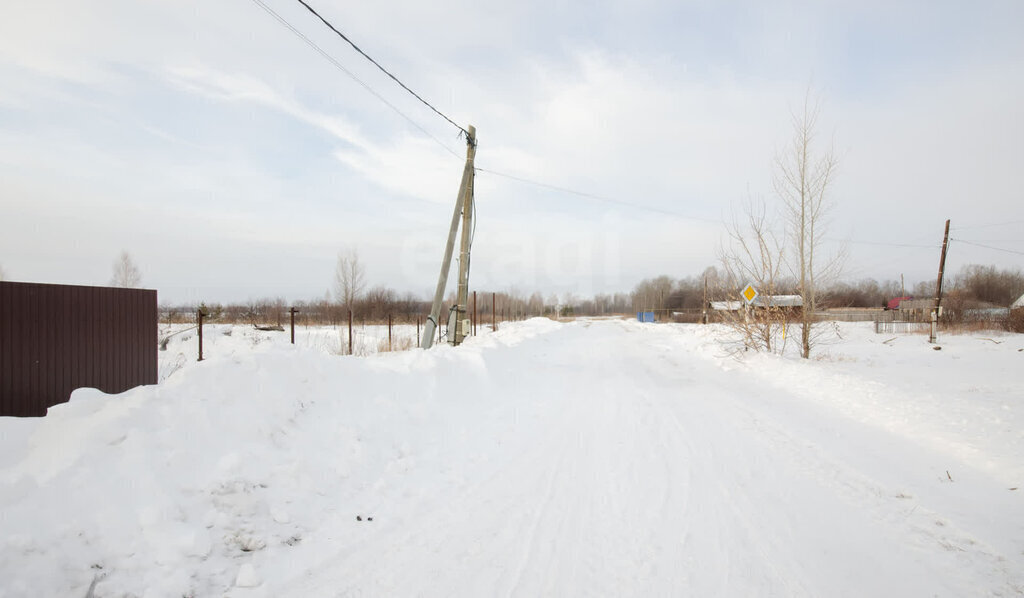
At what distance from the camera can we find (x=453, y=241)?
12938 mm

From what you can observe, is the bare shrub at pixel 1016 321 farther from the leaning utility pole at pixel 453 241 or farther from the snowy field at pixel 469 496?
the leaning utility pole at pixel 453 241

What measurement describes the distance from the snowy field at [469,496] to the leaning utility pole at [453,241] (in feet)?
18.1

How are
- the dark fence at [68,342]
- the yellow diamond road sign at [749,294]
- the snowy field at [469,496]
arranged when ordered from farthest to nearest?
the yellow diamond road sign at [749,294] → the dark fence at [68,342] → the snowy field at [469,496]

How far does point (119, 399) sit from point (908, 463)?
875cm

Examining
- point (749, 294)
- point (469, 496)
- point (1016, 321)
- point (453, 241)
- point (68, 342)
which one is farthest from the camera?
point (1016, 321)

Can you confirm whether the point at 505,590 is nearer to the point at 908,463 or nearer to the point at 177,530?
the point at 177,530

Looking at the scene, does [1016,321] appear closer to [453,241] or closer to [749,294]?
[749,294]

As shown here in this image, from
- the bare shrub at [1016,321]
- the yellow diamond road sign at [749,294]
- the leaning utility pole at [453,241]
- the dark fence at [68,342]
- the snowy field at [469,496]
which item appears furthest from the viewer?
the bare shrub at [1016,321]

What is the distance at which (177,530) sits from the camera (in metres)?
3.02

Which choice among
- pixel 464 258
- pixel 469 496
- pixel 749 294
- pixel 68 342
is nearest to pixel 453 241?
pixel 464 258

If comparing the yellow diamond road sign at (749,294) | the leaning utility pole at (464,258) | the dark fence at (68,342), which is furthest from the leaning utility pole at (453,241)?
the yellow diamond road sign at (749,294)

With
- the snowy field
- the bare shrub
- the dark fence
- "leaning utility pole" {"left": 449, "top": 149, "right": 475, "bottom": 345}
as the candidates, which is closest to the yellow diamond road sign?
the snowy field

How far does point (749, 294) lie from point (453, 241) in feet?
34.9

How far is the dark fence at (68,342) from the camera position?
5.36m
